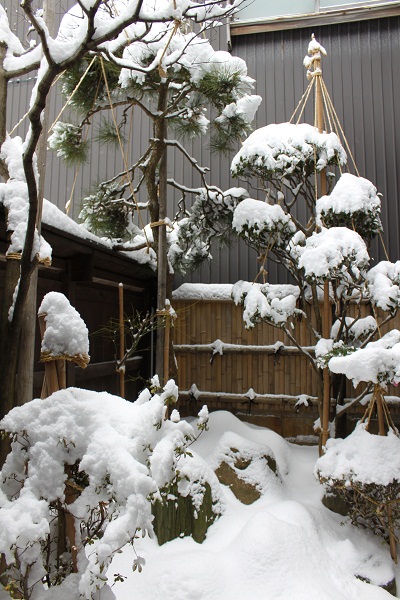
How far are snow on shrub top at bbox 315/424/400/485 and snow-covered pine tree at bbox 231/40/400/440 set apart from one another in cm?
63

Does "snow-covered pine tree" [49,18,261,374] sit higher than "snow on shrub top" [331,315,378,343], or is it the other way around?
"snow-covered pine tree" [49,18,261,374]

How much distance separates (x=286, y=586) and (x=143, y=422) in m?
1.93

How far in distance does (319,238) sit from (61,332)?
2.64m

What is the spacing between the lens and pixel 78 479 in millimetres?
1636

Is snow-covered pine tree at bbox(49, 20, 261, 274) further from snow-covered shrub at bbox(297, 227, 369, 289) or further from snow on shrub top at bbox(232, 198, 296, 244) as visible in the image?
snow-covered shrub at bbox(297, 227, 369, 289)

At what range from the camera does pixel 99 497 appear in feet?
4.91

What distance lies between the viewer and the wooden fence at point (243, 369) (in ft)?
17.6

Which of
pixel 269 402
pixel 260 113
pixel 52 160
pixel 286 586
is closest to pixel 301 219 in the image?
pixel 260 113

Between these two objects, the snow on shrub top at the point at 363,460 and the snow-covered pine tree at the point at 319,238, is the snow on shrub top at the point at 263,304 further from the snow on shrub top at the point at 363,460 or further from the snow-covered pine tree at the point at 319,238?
the snow on shrub top at the point at 363,460

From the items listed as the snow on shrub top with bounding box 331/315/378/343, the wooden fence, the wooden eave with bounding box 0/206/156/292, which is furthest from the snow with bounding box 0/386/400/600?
the wooden eave with bounding box 0/206/156/292

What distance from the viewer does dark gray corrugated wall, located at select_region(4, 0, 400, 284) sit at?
6.23 meters

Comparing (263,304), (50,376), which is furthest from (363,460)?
(50,376)

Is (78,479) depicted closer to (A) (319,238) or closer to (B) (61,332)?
(B) (61,332)

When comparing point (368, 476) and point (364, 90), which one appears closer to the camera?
point (368, 476)
